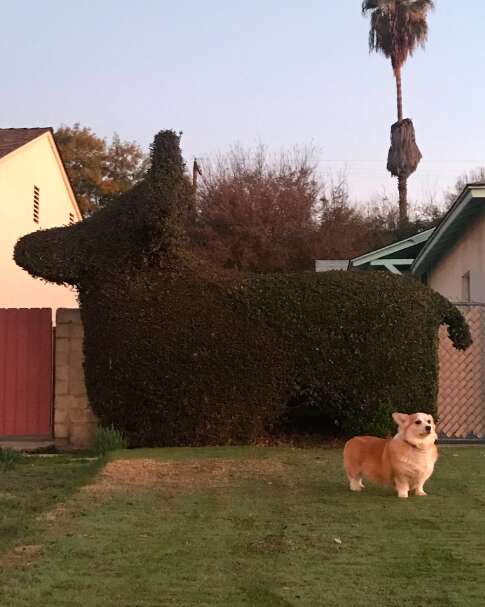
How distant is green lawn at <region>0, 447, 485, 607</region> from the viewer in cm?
410

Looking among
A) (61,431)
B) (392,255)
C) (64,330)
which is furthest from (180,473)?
(392,255)

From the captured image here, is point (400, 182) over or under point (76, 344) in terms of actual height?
over

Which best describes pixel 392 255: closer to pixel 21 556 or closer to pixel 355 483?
pixel 355 483

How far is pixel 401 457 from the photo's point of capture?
6434 mm

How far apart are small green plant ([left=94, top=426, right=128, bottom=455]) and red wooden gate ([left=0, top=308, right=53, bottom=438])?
1447mm

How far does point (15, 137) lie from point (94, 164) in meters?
22.3

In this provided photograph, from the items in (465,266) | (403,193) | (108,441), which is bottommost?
(108,441)

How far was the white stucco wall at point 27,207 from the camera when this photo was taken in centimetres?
1683

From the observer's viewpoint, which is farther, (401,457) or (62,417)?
(62,417)

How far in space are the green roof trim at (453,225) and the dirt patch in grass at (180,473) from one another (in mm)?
5829

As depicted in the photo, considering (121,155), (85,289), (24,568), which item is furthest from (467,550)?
(121,155)

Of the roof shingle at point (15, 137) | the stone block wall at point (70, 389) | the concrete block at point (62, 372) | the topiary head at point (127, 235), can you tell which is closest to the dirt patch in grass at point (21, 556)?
the topiary head at point (127, 235)

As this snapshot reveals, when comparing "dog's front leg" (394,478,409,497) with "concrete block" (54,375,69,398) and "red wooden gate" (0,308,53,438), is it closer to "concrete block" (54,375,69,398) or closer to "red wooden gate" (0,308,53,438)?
"concrete block" (54,375,69,398)

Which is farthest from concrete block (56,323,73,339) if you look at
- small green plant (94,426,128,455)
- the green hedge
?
small green plant (94,426,128,455)
